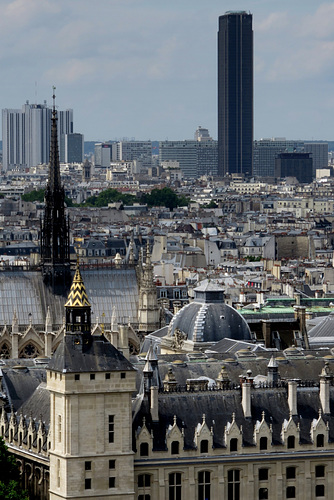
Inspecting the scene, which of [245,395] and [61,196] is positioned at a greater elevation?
[61,196]

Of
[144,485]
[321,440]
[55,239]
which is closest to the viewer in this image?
[144,485]

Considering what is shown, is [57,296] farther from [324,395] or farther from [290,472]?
[290,472]

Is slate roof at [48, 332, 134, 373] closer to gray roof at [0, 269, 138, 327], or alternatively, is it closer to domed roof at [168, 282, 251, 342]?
domed roof at [168, 282, 251, 342]

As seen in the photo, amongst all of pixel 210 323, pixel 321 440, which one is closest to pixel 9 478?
pixel 321 440

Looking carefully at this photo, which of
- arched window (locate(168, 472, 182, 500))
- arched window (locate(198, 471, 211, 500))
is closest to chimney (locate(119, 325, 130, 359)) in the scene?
arched window (locate(198, 471, 211, 500))

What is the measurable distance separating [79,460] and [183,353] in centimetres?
3308

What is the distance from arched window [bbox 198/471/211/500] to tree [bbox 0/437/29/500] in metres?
7.67

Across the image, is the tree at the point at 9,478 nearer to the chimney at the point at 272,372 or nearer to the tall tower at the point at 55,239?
the chimney at the point at 272,372

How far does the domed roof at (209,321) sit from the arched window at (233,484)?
31790mm

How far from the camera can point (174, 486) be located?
295 feet

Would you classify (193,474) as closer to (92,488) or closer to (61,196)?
(92,488)

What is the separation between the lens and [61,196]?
140625mm

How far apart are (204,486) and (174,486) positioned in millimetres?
1448

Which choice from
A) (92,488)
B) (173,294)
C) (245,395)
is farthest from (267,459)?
(173,294)
